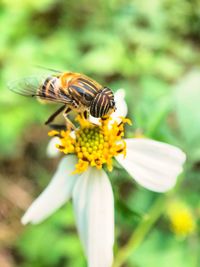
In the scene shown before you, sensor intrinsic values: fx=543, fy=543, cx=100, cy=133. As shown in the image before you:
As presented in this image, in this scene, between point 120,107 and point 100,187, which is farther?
point 120,107

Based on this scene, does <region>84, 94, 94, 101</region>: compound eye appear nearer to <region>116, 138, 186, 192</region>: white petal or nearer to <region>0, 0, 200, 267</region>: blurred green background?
<region>116, 138, 186, 192</region>: white petal

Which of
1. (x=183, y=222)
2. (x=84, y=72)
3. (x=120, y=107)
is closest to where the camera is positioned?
(x=120, y=107)

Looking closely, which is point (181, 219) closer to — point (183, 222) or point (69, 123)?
point (183, 222)

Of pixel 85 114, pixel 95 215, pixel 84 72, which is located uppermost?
pixel 85 114

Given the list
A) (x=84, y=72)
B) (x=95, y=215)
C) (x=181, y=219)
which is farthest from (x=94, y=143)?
(x=84, y=72)

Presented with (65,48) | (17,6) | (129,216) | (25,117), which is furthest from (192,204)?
(17,6)

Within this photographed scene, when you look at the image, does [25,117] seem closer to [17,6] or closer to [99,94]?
[17,6]
